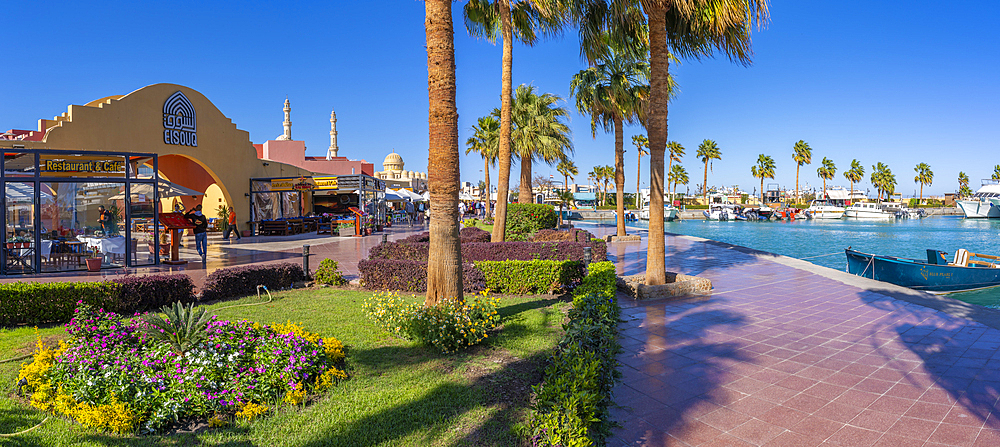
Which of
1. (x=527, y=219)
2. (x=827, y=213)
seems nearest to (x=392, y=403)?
(x=527, y=219)

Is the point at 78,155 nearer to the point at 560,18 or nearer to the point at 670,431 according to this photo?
the point at 560,18

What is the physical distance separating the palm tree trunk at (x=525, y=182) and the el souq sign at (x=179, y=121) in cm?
1434

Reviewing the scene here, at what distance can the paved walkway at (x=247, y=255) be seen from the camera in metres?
11.4

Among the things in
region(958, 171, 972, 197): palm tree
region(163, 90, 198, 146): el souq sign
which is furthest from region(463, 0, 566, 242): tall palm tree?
region(958, 171, 972, 197): palm tree

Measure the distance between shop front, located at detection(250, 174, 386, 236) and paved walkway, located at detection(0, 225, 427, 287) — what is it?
2.57 ft

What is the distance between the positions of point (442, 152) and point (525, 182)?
17950 millimetres

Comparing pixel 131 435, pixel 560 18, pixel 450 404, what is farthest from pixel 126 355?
pixel 560 18

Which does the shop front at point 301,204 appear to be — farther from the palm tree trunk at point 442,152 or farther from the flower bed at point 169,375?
the flower bed at point 169,375

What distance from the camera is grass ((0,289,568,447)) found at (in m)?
3.46

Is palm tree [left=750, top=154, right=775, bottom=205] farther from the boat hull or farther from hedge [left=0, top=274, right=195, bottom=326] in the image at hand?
hedge [left=0, top=274, right=195, bottom=326]

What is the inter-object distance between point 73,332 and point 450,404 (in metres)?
3.86

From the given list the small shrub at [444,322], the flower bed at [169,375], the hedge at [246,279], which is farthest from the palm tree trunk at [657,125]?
the hedge at [246,279]

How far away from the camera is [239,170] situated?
2409 cm

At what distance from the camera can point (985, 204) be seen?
216 feet
